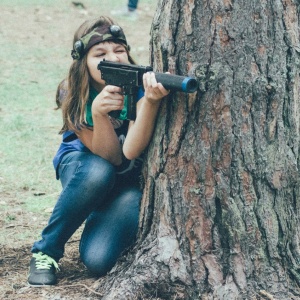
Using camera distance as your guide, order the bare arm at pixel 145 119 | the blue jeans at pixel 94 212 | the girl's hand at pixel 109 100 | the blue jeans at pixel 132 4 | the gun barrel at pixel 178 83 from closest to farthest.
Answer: the gun barrel at pixel 178 83 → the bare arm at pixel 145 119 → the girl's hand at pixel 109 100 → the blue jeans at pixel 94 212 → the blue jeans at pixel 132 4

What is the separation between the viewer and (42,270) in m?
3.18

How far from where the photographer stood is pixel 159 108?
2.87 meters

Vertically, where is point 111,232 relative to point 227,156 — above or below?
below

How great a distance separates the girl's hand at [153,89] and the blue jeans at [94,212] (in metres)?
0.52

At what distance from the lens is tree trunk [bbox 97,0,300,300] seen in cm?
266

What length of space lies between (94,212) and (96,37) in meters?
0.83

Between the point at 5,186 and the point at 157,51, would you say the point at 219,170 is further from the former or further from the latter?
the point at 5,186

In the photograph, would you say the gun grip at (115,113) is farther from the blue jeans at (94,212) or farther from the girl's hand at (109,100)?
the blue jeans at (94,212)

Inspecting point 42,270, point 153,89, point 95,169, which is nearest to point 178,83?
point 153,89

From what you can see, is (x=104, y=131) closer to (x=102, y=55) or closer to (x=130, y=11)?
(x=102, y=55)

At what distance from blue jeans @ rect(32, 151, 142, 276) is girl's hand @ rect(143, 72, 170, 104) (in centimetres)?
52

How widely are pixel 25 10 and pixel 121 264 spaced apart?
31.3 feet

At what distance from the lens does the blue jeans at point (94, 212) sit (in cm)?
311

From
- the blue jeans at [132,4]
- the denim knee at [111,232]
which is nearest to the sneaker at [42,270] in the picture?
the denim knee at [111,232]
